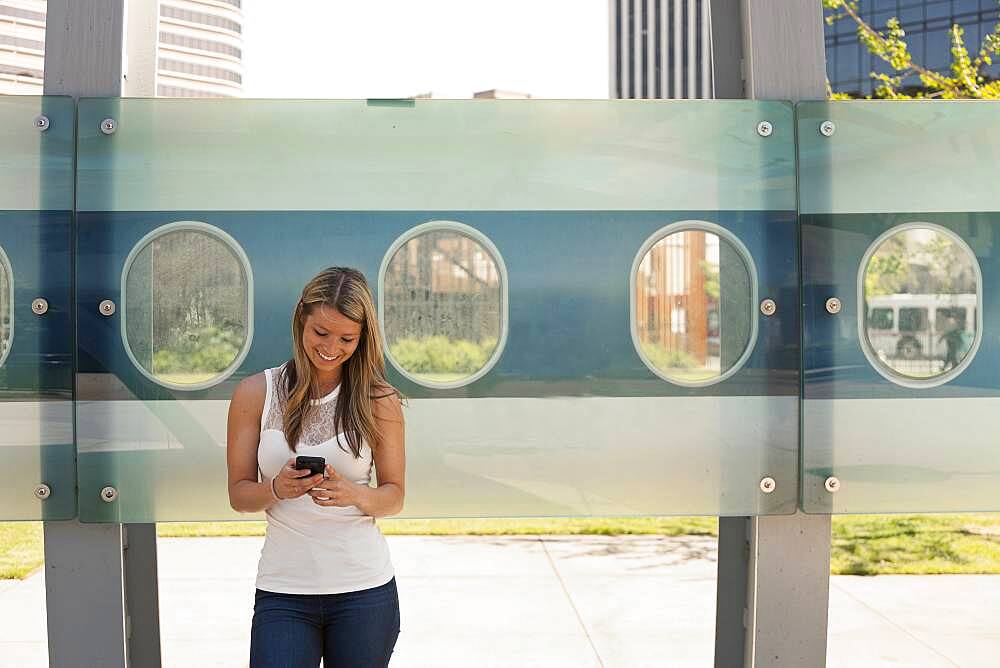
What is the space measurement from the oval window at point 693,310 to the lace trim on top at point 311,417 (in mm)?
1551

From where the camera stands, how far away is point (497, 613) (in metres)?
7.38

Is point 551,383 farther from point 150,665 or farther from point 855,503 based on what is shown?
point 150,665

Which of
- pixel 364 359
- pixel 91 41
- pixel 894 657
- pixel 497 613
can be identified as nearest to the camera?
pixel 364 359

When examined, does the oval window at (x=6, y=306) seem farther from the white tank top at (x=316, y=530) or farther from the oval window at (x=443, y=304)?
the white tank top at (x=316, y=530)

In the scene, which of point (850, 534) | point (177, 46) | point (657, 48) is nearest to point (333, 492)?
point (177, 46)

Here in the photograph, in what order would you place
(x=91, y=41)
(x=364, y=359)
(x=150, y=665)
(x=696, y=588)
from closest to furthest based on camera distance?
(x=364, y=359)
(x=91, y=41)
(x=150, y=665)
(x=696, y=588)

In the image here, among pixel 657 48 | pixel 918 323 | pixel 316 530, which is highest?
pixel 657 48

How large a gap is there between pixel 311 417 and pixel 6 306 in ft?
5.76

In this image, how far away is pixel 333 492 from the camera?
2.85m

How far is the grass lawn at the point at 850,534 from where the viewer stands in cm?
903

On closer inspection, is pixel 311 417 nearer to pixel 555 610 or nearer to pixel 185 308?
pixel 185 308

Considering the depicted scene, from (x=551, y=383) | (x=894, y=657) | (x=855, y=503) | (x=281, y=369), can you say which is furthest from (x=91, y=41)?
(x=894, y=657)

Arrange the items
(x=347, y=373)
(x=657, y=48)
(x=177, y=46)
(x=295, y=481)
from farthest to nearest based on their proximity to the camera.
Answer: (x=657, y=48) < (x=177, y=46) < (x=347, y=373) < (x=295, y=481)

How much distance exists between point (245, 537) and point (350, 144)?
6679mm
